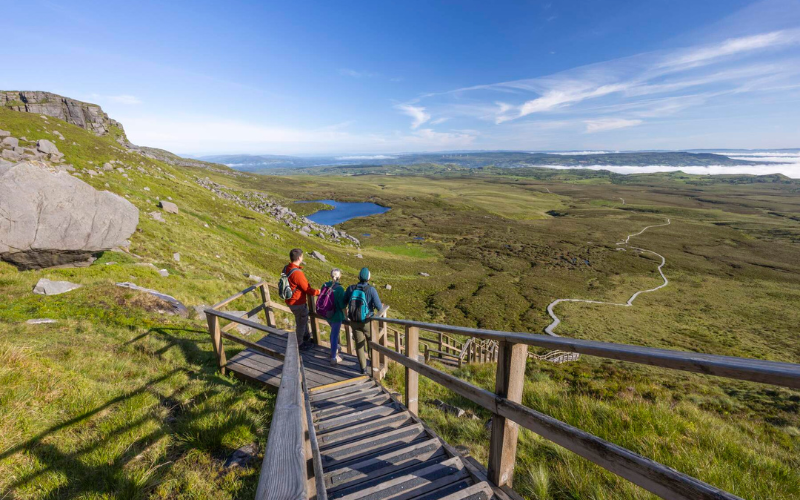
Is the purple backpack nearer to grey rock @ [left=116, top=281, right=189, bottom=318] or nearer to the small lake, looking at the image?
grey rock @ [left=116, top=281, right=189, bottom=318]

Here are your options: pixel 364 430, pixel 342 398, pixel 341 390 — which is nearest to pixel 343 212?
pixel 341 390

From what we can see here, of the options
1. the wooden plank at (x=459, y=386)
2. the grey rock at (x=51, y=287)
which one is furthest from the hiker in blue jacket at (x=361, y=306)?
the grey rock at (x=51, y=287)

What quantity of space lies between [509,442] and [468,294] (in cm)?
3817

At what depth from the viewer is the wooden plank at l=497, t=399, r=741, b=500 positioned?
1491 mm

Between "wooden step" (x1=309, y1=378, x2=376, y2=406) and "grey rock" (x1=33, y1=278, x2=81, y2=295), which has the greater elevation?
"grey rock" (x1=33, y1=278, x2=81, y2=295)

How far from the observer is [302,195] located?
140 meters

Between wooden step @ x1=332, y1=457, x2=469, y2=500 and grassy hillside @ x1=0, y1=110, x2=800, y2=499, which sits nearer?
wooden step @ x1=332, y1=457, x2=469, y2=500

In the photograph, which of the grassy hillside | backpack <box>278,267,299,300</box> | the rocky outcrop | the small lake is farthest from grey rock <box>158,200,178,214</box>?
the rocky outcrop

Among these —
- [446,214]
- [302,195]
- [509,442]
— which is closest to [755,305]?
[509,442]

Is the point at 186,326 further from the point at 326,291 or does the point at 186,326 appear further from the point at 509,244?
the point at 509,244

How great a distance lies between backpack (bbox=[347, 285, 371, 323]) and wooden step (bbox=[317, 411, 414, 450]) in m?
2.06

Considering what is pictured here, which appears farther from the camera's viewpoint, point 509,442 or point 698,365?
point 509,442

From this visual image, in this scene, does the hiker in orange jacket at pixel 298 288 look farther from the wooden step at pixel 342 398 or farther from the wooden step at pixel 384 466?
the wooden step at pixel 384 466

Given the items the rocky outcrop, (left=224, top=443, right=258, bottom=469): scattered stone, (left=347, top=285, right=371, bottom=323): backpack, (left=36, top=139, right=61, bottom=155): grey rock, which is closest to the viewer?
(left=224, top=443, right=258, bottom=469): scattered stone
